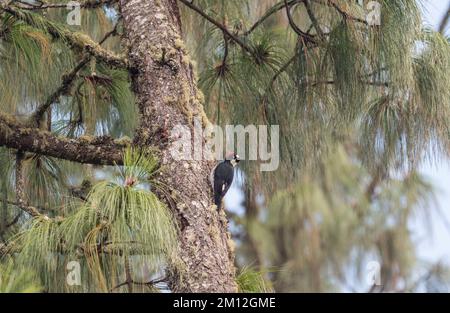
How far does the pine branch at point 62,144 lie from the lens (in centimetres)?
244

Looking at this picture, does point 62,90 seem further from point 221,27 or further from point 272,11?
point 272,11

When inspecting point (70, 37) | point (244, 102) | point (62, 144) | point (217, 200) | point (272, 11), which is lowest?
point (217, 200)

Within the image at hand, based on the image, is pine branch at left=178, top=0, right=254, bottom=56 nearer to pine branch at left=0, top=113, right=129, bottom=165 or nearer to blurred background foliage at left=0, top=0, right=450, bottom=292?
blurred background foliage at left=0, top=0, right=450, bottom=292

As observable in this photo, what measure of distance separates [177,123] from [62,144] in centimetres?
33

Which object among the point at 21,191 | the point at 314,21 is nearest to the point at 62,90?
the point at 21,191

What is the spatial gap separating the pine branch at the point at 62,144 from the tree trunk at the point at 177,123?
9 cm

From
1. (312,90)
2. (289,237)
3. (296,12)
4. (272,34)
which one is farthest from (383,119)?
(289,237)

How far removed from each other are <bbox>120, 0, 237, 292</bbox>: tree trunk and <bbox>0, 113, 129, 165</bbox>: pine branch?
3.5 inches

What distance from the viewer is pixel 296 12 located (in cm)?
344

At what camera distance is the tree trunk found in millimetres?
2227

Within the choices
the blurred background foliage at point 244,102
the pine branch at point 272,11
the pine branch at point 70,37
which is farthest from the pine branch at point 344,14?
the pine branch at point 70,37

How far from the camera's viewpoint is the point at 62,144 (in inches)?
96.7

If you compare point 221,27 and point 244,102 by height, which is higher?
point 221,27

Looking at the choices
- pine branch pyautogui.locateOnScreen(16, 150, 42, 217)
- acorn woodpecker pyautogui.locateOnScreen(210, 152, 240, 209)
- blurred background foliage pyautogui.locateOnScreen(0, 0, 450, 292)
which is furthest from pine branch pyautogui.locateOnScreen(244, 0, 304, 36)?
pine branch pyautogui.locateOnScreen(16, 150, 42, 217)
